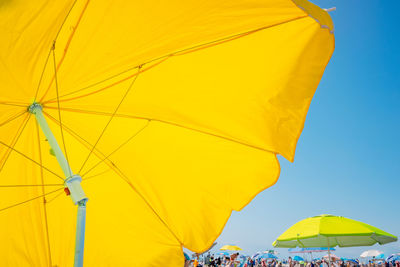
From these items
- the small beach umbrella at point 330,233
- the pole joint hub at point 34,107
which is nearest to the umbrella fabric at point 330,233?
the small beach umbrella at point 330,233

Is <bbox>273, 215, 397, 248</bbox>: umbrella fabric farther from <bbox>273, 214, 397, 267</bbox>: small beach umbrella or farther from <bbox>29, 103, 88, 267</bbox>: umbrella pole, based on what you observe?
<bbox>29, 103, 88, 267</bbox>: umbrella pole

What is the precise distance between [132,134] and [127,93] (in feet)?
1.80

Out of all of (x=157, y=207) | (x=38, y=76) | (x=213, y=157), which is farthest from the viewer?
(x=157, y=207)

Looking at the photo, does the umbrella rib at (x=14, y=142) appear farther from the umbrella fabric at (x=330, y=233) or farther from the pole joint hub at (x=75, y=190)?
the umbrella fabric at (x=330, y=233)

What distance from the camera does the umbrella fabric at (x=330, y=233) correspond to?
373 inches

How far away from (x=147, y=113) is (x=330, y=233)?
26.6 feet

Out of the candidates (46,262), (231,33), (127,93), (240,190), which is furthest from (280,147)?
(46,262)

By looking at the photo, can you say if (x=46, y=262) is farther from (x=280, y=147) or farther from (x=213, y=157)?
(x=280, y=147)

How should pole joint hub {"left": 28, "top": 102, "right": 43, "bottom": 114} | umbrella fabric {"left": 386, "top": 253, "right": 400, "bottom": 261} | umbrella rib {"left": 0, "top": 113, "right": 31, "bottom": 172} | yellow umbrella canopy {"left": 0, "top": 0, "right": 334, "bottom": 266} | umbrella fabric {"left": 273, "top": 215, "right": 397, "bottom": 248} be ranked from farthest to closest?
umbrella fabric {"left": 386, "top": 253, "right": 400, "bottom": 261}
umbrella fabric {"left": 273, "top": 215, "right": 397, "bottom": 248}
umbrella rib {"left": 0, "top": 113, "right": 31, "bottom": 172}
pole joint hub {"left": 28, "top": 102, "right": 43, "bottom": 114}
yellow umbrella canopy {"left": 0, "top": 0, "right": 334, "bottom": 266}

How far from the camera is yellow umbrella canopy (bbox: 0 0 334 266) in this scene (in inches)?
86.3

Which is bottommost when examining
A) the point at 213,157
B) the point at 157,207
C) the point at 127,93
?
the point at 157,207

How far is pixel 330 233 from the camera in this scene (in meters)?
9.37

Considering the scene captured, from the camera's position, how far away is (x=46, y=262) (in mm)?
3604

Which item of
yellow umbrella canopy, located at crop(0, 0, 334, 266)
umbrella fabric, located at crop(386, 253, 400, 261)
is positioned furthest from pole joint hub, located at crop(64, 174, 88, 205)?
umbrella fabric, located at crop(386, 253, 400, 261)
